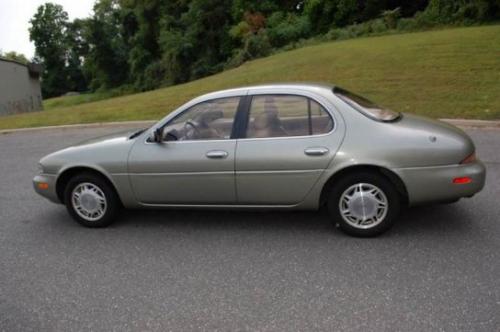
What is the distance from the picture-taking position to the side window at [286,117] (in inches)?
170

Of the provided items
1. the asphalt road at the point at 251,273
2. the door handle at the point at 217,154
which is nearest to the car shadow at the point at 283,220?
the asphalt road at the point at 251,273

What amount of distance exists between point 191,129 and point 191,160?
38cm

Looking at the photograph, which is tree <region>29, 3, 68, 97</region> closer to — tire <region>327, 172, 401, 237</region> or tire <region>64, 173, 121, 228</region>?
tire <region>64, 173, 121, 228</region>

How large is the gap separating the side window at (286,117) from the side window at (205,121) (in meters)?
0.25

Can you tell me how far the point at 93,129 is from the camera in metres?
12.9

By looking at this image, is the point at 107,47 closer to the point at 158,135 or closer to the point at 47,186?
the point at 47,186

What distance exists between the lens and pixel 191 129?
4.67m

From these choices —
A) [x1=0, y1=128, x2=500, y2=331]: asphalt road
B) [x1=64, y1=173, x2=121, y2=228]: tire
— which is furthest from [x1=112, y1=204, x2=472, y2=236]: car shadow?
[x1=64, y1=173, x2=121, y2=228]: tire

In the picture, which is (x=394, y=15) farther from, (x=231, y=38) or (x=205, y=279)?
(x=205, y=279)

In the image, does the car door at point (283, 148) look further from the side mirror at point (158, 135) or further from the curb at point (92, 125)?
the curb at point (92, 125)

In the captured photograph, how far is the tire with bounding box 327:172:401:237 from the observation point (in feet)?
13.6

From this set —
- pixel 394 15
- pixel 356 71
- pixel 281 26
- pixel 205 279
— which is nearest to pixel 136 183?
pixel 205 279

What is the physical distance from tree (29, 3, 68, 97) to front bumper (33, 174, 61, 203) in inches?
3108

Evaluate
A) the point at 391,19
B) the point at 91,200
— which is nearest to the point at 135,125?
the point at 91,200
